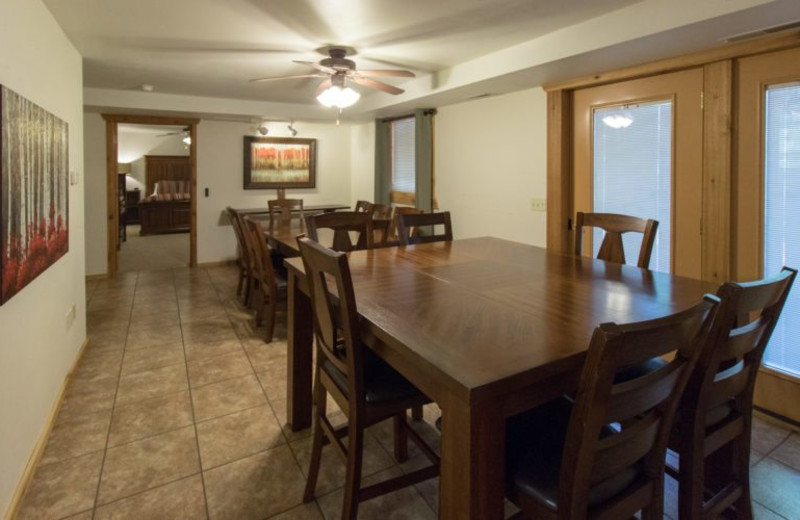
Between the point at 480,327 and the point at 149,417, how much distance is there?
6.78 ft

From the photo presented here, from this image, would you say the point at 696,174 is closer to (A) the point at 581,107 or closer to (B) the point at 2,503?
(A) the point at 581,107

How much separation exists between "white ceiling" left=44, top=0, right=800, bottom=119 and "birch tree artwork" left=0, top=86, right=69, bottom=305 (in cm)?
94

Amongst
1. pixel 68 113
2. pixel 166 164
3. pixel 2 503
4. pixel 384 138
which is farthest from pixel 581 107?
pixel 166 164

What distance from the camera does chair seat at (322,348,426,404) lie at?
1.60 meters

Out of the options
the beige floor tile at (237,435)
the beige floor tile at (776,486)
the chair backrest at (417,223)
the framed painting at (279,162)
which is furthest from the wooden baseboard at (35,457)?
the framed painting at (279,162)

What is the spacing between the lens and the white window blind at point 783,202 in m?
2.49

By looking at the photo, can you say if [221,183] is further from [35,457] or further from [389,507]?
[389,507]

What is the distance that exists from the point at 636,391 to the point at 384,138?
218 inches

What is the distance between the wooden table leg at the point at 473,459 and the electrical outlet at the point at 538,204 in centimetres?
327

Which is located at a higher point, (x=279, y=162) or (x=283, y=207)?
(x=279, y=162)

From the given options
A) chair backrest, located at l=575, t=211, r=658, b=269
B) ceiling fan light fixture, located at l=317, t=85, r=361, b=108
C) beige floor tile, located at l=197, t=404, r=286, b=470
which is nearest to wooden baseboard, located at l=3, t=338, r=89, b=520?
beige floor tile, located at l=197, t=404, r=286, b=470

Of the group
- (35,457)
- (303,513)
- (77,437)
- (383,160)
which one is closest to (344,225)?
(303,513)

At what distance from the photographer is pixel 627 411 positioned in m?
1.03

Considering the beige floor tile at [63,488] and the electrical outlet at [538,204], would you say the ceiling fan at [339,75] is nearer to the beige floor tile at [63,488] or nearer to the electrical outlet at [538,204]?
the electrical outlet at [538,204]
